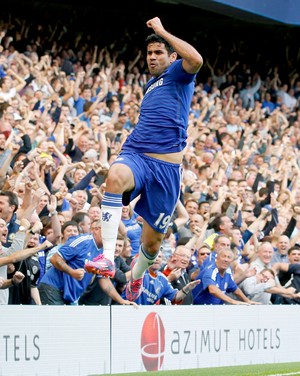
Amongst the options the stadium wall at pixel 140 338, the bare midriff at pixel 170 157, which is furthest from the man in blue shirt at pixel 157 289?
the bare midriff at pixel 170 157

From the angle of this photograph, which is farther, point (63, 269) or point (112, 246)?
point (63, 269)

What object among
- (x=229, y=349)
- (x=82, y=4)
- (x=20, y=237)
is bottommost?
(x=229, y=349)

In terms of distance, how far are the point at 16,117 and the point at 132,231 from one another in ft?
13.0

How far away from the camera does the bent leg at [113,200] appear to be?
340 inches

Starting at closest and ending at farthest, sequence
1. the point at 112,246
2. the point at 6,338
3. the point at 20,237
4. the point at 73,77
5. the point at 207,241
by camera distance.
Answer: the point at 112,246 → the point at 6,338 → the point at 20,237 → the point at 207,241 → the point at 73,77

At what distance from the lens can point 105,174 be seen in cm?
1519

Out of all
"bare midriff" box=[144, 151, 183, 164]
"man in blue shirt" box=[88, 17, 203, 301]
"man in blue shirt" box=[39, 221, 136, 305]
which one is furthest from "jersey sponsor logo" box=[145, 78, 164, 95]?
"man in blue shirt" box=[39, 221, 136, 305]

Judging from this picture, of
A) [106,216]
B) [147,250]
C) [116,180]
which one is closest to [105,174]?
[147,250]

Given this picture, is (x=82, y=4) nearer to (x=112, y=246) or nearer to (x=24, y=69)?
(x=24, y=69)

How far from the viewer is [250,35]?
110ft

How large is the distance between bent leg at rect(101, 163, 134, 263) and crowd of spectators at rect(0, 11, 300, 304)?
1.54 meters

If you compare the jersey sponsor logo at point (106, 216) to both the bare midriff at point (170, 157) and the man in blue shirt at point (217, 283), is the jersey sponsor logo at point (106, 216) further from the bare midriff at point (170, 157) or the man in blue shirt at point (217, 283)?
the man in blue shirt at point (217, 283)

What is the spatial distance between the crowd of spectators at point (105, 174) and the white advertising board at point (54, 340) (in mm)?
457

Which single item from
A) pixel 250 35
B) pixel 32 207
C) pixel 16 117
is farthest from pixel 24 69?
pixel 250 35
